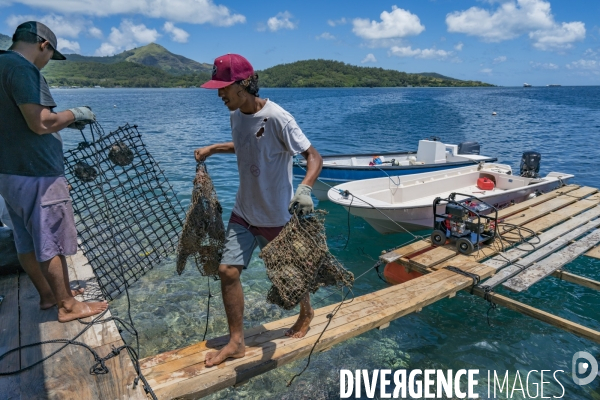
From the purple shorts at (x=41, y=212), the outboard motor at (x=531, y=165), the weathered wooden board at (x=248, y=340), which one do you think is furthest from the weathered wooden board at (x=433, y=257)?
the outboard motor at (x=531, y=165)

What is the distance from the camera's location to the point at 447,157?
13812mm

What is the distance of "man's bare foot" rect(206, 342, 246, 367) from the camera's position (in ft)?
10.5

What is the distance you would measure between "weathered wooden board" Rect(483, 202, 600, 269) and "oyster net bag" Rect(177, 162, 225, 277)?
4.33 metres

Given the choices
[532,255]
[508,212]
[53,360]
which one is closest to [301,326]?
[53,360]

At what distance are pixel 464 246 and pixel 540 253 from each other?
50.9 inches

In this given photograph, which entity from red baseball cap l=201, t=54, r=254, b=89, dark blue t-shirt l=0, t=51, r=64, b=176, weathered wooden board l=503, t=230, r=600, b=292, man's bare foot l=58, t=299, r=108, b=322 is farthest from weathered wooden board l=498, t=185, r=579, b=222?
dark blue t-shirt l=0, t=51, r=64, b=176

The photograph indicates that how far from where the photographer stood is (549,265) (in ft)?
20.0

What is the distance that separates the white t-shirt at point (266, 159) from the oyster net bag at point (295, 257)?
26 cm

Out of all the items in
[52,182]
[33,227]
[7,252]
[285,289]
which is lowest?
[7,252]

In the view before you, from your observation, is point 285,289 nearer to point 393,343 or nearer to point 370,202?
point 393,343

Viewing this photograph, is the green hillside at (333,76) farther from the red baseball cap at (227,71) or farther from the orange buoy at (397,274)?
the red baseball cap at (227,71)

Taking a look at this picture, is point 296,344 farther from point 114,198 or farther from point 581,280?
point 581,280

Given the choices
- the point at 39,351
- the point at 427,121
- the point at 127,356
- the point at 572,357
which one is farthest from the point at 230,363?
the point at 427,121

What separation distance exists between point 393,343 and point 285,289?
3.46 m
